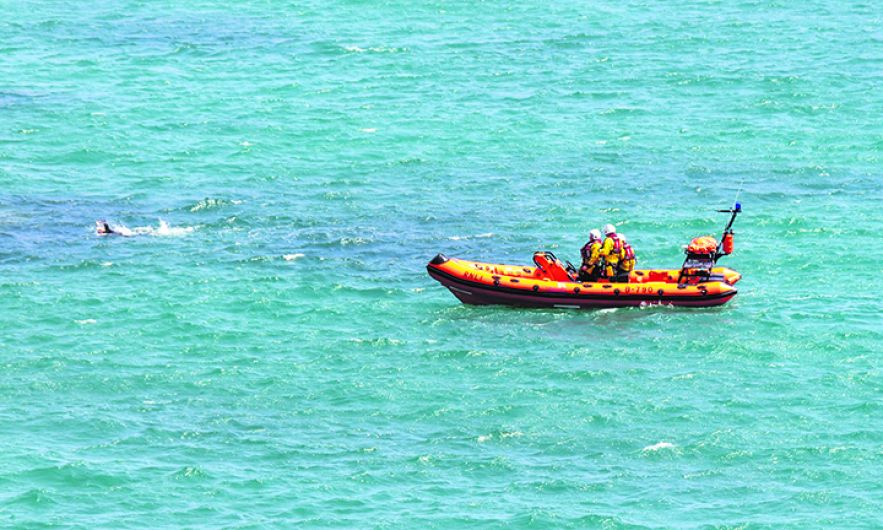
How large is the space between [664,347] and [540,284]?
417 centimetres

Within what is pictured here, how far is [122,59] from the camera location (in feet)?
251

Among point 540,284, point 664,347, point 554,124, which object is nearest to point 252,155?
point 554,124

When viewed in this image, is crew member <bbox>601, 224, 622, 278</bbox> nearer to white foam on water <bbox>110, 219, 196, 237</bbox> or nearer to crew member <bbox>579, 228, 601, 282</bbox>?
crew member <bbox>579, 228, 601, 282</bbox>

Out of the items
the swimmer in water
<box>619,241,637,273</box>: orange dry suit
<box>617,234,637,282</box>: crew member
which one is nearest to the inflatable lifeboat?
<box>617,234,637,282</box>: crew member

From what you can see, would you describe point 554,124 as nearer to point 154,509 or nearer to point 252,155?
point 252,155

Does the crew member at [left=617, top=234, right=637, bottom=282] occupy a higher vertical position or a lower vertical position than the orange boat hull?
higher

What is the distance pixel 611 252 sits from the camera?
47.7m

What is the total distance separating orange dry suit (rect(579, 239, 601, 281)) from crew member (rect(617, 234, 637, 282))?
0.61 metres

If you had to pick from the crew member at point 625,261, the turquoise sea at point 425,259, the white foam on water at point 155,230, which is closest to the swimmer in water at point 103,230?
the white foam on water at point 155,230

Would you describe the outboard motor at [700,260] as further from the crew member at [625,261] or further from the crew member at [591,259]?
the crew member at [591,259]

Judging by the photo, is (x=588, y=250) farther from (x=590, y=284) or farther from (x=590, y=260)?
(x=590, y=284)

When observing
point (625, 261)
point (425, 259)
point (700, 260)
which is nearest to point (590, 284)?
point (625, 261)

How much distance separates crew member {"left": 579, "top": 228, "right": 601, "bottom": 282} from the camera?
156 feet

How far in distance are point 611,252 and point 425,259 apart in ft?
21.8
